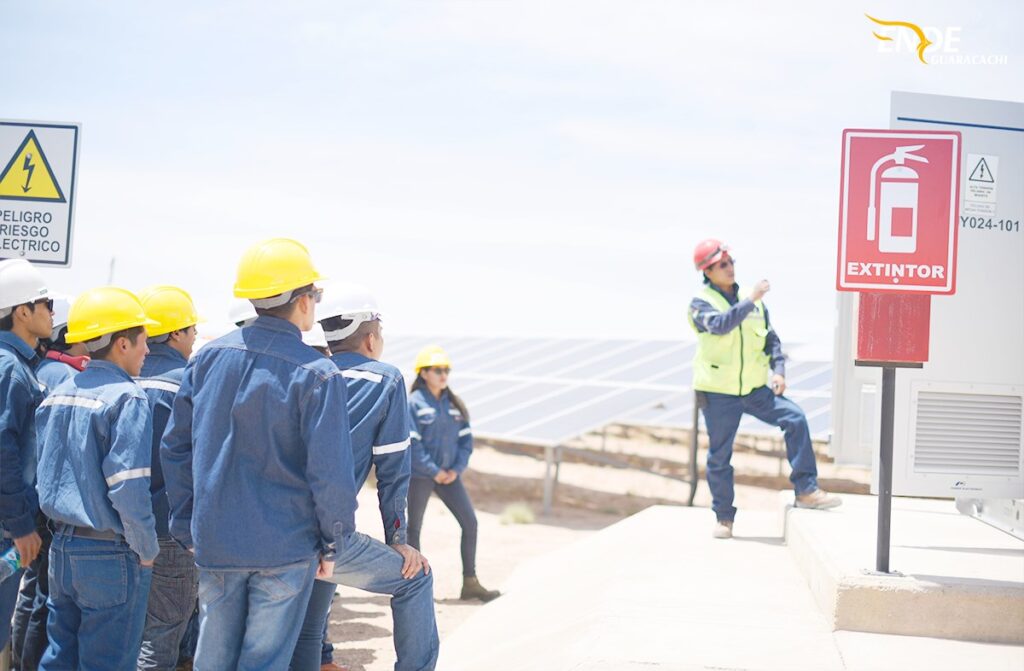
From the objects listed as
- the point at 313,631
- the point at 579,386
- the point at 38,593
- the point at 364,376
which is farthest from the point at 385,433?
the point at 579,386

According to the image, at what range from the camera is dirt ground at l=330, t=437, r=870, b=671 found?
754cm

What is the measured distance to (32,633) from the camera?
209 inches

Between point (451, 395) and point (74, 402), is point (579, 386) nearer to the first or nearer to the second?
point (451, 395)

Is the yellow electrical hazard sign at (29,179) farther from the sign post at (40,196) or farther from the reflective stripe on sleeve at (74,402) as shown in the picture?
the reflective stripe on sleeve at (74,402)

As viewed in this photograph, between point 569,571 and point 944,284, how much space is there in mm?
3667

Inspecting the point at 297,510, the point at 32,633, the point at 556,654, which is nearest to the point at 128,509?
the point at 297,510

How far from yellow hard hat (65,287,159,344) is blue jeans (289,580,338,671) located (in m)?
1.33

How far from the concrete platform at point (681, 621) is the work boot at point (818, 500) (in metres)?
0.31

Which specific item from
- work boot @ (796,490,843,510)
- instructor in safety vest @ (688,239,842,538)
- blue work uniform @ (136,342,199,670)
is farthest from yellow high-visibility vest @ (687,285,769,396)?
blue work uniform @ (136,342,199,670)

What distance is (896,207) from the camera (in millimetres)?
5098

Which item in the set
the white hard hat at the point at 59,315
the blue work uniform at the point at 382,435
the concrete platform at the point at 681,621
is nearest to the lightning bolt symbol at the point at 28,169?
the white hard hat at the point at 59,315

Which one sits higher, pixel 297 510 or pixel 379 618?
pixel 297 510

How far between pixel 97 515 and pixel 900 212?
3.72 meters

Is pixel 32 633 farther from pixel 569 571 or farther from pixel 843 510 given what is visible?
pixel 843 510
